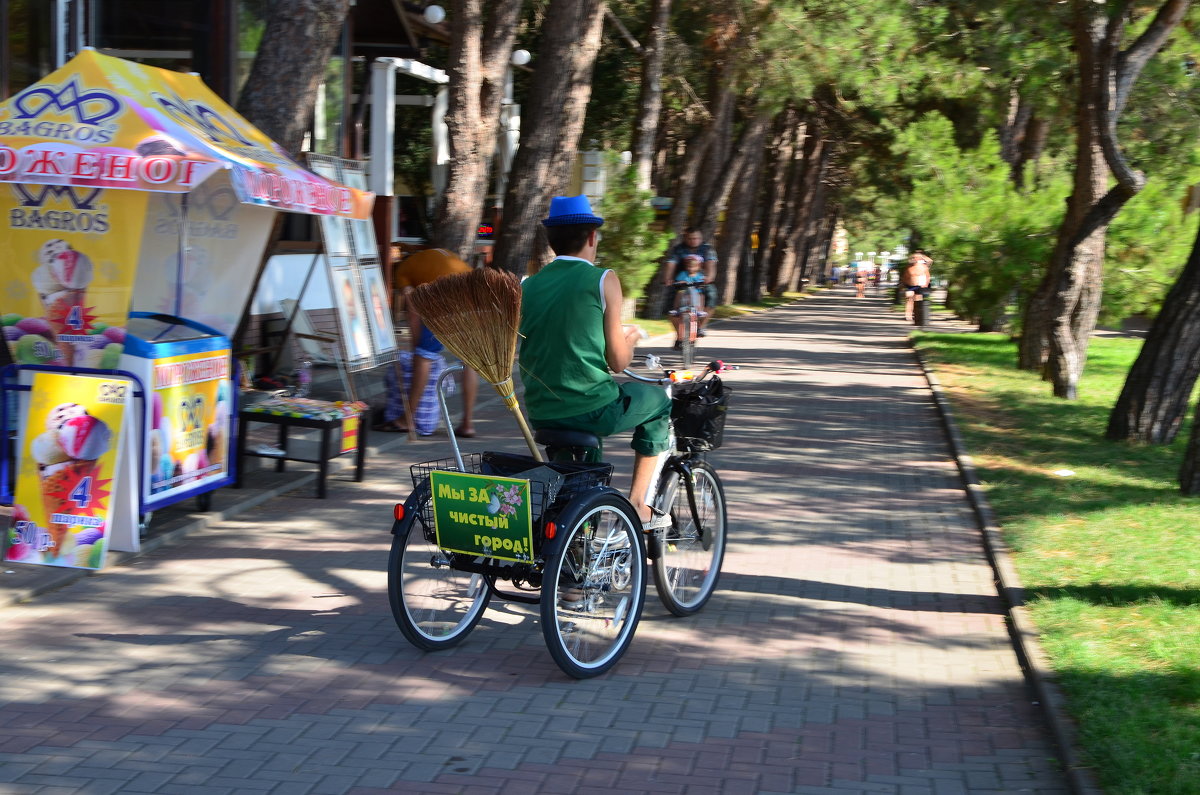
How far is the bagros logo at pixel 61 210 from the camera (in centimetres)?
792

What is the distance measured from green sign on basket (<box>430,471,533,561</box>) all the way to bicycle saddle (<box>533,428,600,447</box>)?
0.44 metres

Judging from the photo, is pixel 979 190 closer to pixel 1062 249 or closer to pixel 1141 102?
pixel 1141 102

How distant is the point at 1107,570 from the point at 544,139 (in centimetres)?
1095

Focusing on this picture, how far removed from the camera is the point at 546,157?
54.9 ft

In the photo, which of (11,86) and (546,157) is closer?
(11,86)

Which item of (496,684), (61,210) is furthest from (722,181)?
(496,684)

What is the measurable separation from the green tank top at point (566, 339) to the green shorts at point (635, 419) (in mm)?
46

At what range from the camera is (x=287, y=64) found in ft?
32.7

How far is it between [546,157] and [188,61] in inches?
181

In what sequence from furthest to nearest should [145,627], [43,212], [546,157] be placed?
[546,157], [43,212], [145,627]

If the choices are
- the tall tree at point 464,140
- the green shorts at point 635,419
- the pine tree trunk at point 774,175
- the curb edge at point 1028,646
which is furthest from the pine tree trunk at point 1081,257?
the pine tree trunk at point 774,175

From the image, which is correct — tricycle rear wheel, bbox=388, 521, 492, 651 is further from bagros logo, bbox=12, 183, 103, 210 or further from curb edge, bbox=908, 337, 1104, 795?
bagros logo, bbox=12, 183, 103, 210

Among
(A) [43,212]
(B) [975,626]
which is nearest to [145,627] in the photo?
(A) [43,212]

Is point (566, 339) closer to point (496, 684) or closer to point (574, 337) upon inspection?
point (574, 337)
